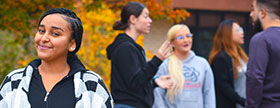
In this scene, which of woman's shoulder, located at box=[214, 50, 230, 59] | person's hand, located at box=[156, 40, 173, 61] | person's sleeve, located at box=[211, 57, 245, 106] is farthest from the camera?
woman's shoulder, located at box=[214, 50, 230, 59]

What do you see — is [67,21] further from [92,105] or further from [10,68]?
[10,68]

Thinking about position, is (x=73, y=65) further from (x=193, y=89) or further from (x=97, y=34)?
(x=97, y=34)

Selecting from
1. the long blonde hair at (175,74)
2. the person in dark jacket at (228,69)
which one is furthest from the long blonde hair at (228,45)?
the long blonde hair at (175,74)

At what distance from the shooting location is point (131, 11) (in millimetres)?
3926

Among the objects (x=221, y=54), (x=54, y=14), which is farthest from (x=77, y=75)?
(x=221, y=54)

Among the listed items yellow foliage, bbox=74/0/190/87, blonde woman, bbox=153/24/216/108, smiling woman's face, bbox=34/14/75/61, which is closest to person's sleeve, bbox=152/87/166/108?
blonde woman, bbox=153/24/216/108

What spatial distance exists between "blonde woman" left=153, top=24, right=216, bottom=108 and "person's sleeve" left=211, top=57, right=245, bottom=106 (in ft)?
1.06

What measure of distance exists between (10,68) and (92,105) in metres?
7.40

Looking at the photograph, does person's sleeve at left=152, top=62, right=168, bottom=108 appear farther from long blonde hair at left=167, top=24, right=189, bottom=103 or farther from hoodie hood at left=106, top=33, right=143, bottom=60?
hoodie hood at left=106, top=33, right=143, bottom=60

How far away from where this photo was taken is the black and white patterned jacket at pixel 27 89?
92.3 inches

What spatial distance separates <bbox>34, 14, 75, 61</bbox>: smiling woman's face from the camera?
7.93ft

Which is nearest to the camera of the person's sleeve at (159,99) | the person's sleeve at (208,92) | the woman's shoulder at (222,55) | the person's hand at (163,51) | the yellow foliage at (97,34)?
the person's hand at (163,51)

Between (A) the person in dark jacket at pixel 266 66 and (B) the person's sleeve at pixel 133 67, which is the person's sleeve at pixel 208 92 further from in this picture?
(B) the person's sleeve at pixel 133 67

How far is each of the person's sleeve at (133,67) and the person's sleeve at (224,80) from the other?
1.57 metres
